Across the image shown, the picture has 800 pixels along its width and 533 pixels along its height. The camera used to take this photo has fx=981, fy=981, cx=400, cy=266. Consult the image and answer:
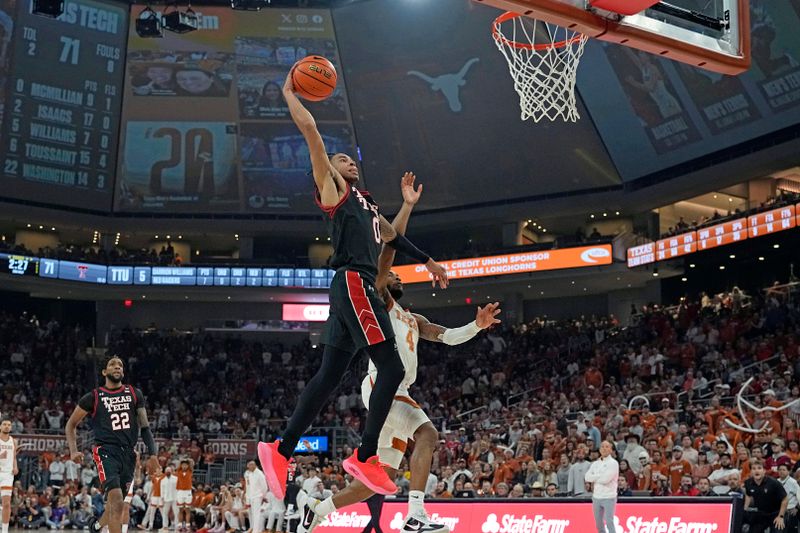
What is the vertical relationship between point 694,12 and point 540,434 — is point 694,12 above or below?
above

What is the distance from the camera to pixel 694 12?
10430mm

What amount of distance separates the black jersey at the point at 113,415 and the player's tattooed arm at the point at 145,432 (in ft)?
0.26

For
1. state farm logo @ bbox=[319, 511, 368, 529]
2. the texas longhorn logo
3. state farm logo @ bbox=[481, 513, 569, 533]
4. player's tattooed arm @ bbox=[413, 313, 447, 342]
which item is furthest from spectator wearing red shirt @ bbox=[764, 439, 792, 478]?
the texas longhorn logo

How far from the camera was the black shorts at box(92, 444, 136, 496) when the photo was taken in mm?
10961

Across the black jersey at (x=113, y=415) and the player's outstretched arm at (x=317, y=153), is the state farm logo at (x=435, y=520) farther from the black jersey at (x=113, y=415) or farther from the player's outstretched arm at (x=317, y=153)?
the player's outstretched arm at (x=317, y=153)

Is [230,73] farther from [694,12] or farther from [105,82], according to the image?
[694,12]

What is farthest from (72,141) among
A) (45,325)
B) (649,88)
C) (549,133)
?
(649,88)

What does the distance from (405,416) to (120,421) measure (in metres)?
4.38

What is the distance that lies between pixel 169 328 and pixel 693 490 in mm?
34484

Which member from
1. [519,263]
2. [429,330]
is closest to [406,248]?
[429,330]

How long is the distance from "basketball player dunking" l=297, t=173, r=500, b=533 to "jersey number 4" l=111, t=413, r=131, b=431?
3730 mm

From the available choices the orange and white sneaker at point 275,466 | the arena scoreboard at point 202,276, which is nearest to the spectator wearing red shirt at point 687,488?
the orange and white sneaker at point 275,466

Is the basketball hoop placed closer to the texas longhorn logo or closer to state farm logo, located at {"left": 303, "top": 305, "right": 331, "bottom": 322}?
the texas longhorn logo

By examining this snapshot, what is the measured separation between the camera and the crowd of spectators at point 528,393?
63.7 ft
